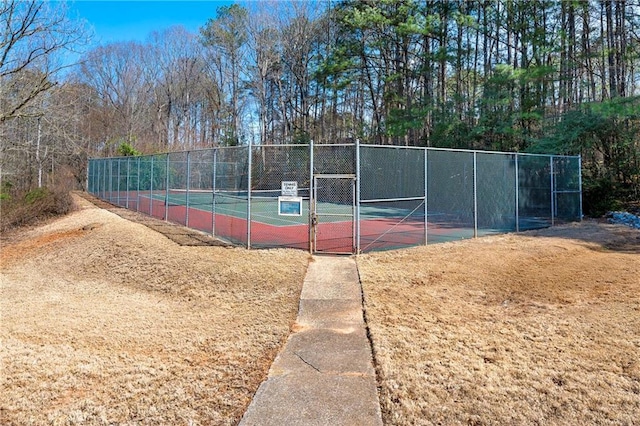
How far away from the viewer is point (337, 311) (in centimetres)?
511

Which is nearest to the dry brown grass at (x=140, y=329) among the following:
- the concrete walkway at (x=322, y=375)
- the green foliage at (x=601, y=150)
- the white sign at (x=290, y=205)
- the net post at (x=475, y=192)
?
the concrete walkway at (x=322, y=375)

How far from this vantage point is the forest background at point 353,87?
14.7 metres

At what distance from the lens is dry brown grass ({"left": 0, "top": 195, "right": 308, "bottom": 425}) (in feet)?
9.40

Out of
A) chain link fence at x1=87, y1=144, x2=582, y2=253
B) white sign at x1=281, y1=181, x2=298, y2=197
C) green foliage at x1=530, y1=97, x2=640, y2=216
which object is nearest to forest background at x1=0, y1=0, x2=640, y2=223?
green foliage at x1=530, y1=97, x2=640, y2=216

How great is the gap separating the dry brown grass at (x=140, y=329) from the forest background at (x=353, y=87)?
23.1ft

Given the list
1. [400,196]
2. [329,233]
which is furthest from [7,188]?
[400,196]

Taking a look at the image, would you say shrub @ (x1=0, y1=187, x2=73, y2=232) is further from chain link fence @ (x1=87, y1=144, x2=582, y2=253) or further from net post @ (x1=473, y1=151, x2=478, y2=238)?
net post @ (x1=473, y1=151, x2=478, y2=238)

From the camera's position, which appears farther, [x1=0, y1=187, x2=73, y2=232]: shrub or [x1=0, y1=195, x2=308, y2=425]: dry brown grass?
[x1=0, y1=187, x2=73, y2=232]: shrub

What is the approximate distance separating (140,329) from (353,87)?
29.1 m

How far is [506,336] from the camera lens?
13.5ft

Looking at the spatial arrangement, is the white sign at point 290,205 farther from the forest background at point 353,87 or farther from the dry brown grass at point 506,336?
the forest background at point 353,87

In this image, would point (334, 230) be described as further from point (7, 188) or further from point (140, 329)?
point (7, 188)

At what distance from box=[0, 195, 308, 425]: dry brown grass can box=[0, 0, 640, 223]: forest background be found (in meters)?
7.03

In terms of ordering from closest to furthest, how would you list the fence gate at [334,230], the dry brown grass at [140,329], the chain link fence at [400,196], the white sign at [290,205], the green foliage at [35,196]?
the dry brown grass at [140,329], the fence gate at [334,230], the white sign at [290,205], the chain link fence at [400,196], the green foliage at [35,196]
